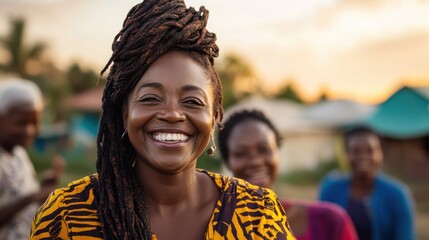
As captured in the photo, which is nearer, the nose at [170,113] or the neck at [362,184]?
the nose at [170,113]

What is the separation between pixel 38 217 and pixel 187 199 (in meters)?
0.52

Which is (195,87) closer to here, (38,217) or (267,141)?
(38,217)

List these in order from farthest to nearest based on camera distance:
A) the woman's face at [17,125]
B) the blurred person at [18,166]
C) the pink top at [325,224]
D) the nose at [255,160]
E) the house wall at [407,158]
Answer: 1. the house wall at [407,158]
2. the woman's face at [17,125]
3. the blurred person at [18,166]
4. the nose at [255,160]
5. the pink top at [325,224]

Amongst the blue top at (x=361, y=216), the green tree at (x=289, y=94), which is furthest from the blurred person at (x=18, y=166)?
the green tree at (x=289, y=94)

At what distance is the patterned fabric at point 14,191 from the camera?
4348mm

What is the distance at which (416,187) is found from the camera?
19.2 meters

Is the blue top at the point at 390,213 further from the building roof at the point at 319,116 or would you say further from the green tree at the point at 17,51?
the green tree at the point at 17,51

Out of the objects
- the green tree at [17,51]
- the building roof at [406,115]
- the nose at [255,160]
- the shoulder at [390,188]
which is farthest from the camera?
the green tree at [17,51]

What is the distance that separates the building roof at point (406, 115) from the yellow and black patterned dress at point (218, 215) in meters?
17.8

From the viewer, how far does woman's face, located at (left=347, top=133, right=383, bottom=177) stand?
569cm

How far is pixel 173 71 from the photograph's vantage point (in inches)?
90.0

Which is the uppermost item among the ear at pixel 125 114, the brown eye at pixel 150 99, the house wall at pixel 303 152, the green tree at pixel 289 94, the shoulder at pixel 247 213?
the brown eye at pixel 150 99

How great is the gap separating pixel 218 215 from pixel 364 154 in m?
3.66

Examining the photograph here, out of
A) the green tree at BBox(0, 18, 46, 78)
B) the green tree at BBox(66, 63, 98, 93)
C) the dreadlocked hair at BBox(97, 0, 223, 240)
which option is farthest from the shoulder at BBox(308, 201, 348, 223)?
the green tree at BBox(66, 63, 98, 93)
